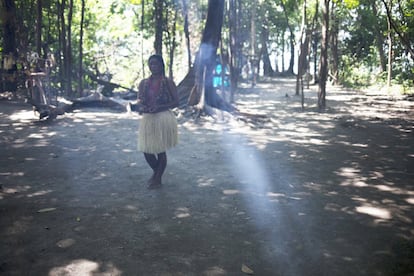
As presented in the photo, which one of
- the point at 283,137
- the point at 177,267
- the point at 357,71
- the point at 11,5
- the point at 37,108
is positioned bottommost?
the point at 177,267

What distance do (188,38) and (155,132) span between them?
1365cm

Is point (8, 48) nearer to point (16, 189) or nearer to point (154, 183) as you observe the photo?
point (16, 189)

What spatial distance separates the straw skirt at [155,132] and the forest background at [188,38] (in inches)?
268

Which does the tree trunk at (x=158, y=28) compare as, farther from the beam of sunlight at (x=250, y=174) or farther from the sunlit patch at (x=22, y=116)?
the beam of sunlight at (x=250, y=174)

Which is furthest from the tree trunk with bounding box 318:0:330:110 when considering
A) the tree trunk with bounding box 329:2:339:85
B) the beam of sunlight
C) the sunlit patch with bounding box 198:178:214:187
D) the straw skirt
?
the tree trunk with bounding box 329:2:339:85

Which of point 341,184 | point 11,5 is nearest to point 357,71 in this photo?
point 11,5

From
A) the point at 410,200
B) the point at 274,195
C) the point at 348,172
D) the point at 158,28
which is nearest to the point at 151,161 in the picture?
the point at 274,195

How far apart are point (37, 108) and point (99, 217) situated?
302 inches

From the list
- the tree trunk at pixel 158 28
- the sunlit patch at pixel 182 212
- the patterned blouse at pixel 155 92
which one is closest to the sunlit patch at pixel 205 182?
the sunlit patch at pixel 182 212

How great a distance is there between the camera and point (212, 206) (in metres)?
4.53

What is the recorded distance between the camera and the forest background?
13.5m

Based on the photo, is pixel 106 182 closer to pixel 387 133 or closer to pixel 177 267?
pixel 177 267

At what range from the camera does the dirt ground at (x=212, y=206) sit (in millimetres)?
3229

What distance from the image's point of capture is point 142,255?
3.32 meters
